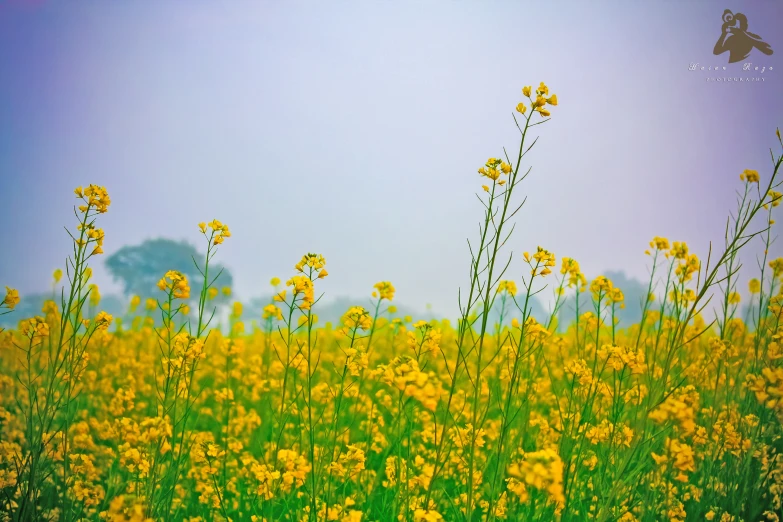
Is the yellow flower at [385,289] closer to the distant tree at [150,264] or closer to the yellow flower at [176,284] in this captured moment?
the yellow flower at [176,284]

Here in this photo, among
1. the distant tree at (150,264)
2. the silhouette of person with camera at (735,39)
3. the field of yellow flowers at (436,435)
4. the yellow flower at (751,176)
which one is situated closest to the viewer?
the field of yellow flowers at (436,435)

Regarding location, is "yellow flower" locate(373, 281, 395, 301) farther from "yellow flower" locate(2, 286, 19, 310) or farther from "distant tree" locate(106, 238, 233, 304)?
"distant tree" locate(106, 238, 233, 304)

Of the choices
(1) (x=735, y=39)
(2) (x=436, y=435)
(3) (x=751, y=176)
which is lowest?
(2) (x=436, y=435)

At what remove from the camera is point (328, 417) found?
3.62 m

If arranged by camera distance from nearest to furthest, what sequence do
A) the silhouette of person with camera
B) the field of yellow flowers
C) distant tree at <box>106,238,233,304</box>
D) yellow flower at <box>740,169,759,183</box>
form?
the field of yellow flowers → yellow flower at <box>740,169,759,183</box> → the silhouette of person with camera → distant tree at <box>106,238,233,304</box>

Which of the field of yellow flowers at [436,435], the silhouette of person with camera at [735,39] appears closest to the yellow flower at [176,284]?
the field of yellow flowers at [436,435]

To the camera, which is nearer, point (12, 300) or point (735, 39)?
Result: point (12, 300)

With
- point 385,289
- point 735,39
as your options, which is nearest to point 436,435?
point 385,289

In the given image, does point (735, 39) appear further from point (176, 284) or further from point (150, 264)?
point (150, 264)

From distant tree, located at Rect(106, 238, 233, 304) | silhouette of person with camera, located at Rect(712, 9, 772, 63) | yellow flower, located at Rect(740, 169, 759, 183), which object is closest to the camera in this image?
yellow flower, located at Rect(740, 169, 759, 183)

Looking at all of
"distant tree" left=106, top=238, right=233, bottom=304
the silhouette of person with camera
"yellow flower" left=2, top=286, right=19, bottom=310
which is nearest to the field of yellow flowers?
"yellow flower" left=2, top=286, right=19, bottom=310

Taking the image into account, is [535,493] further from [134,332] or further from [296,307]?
[134,332]

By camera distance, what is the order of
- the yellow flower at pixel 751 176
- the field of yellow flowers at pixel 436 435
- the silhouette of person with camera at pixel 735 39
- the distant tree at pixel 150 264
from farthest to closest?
the distant tree at pixel 150 264, the silhouette of person with camera at pixel 735 39, the yellow flower at pixel 751 176, the field of yellow flowers at pixel 436 435

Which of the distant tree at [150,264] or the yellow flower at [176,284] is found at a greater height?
the distant tree at [150,264]
